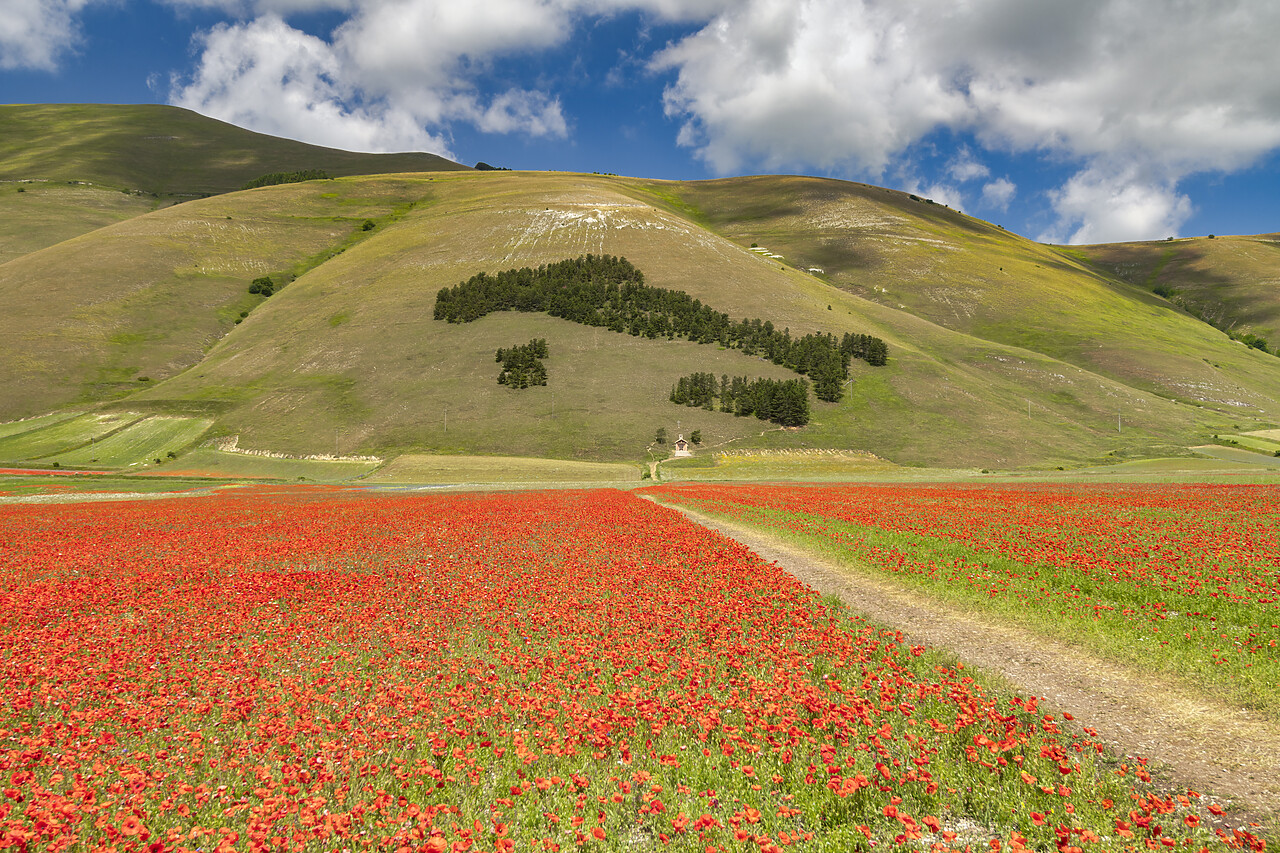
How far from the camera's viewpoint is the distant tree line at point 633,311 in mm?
117750

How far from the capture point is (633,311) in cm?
13138

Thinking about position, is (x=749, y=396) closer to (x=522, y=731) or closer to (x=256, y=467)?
(x=256, y=467)

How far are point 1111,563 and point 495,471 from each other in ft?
238

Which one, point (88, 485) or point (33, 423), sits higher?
point (33, 423)

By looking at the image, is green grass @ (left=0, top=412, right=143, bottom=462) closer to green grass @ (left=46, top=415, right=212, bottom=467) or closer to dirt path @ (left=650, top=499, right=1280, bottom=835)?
green grass @ (left=46, top=415, right=212, bottom=467)

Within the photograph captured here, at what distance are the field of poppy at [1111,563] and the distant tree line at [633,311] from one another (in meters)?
81.3

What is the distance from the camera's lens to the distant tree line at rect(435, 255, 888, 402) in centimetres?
11775

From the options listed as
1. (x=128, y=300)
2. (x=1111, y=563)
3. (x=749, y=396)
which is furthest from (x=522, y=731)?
(x=128, y=300)

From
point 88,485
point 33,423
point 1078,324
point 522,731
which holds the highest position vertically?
point 1078,324

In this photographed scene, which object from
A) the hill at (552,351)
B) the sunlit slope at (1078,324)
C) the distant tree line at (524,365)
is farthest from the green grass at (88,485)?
the sunlit slope at (1078,324)

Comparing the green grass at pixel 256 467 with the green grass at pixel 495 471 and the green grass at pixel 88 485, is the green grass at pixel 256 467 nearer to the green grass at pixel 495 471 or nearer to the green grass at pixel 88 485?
the green grass at pixel 495 471

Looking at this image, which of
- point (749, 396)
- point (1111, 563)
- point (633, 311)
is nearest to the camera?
point (1111, 563)

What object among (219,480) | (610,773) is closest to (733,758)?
(610,773)

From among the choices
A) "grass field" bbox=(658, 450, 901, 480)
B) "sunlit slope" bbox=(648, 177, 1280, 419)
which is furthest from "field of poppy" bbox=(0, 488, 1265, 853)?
"sunlit slope" bbox=(648, 177, 1280, 419)
